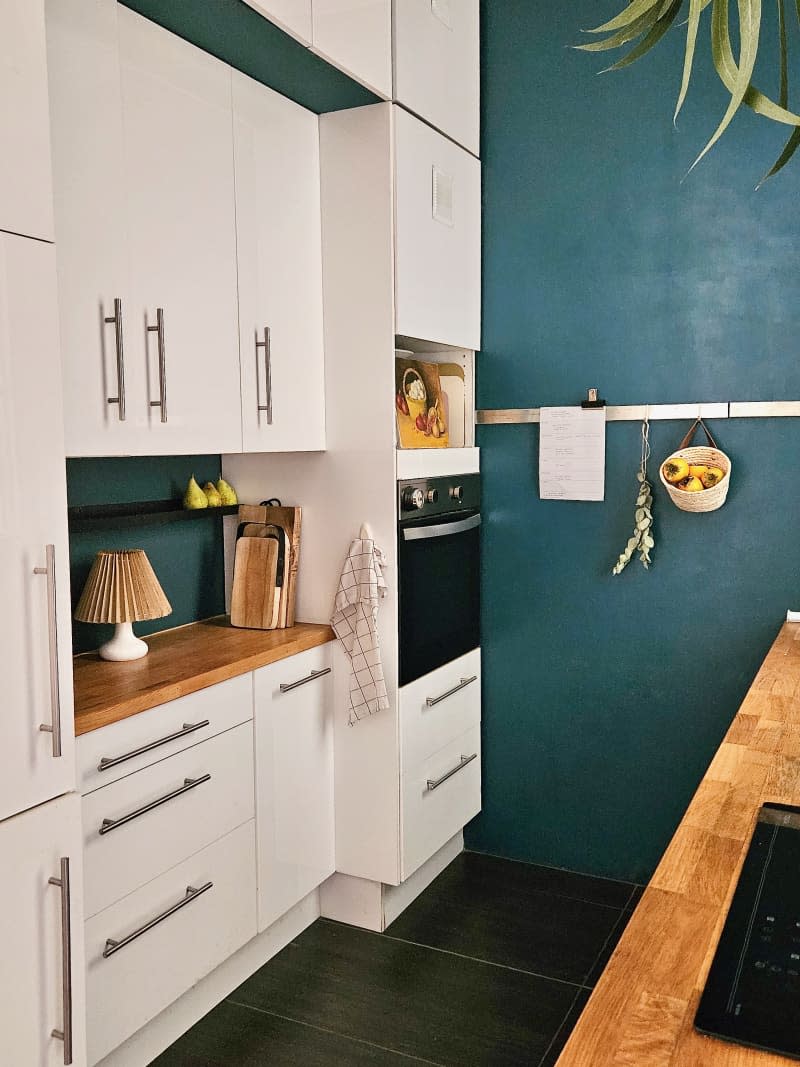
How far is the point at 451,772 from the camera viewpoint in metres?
3.16

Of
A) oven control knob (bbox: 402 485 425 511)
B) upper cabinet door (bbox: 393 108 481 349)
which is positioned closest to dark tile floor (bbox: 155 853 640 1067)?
Result: oven control knob (bbox: 402 485 425 511)

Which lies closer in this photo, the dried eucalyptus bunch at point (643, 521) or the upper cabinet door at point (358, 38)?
the upper cabinet door at point (358, 38)

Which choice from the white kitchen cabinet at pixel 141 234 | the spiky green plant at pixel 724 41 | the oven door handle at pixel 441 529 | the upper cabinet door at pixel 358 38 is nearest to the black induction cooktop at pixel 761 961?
the spiky green plant at pixel 724 41

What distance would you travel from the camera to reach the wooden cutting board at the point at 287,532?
9.32 feet

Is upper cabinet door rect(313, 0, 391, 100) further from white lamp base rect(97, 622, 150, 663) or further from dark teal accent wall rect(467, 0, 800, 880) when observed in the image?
white lamp base rect(97, 622, 150, 663)

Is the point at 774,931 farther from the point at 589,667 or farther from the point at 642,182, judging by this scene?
the point at 642,182

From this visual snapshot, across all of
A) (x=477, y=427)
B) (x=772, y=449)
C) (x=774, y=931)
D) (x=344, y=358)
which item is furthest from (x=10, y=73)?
(x=772, y=449)

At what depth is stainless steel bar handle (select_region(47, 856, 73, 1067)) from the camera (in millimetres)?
1751

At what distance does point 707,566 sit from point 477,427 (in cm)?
88

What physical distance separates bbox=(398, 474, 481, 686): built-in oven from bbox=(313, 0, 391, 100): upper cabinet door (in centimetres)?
108

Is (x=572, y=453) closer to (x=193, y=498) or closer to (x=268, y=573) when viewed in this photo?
(x=268, y=573)

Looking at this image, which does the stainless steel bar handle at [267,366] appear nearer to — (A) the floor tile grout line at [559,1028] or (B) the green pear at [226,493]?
(B) the green pear at [226,493]

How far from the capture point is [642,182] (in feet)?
9.92

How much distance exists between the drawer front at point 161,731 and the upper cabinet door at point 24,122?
0.99 m
